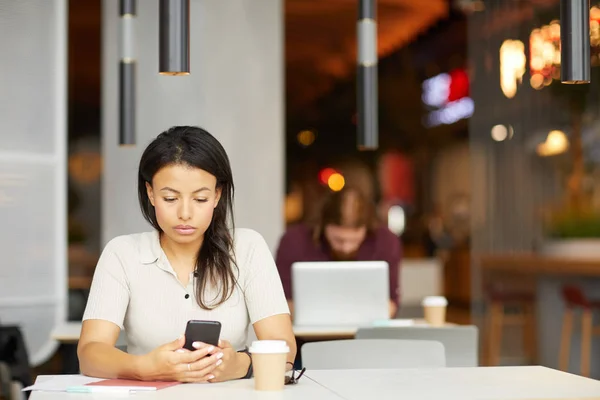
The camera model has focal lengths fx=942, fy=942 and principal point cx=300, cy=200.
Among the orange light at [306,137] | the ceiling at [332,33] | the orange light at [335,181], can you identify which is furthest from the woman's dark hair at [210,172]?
the orange light at [335,181]

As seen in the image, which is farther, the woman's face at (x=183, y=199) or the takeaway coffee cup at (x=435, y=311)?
the takeaway coffee cup at (x=435, y=311)

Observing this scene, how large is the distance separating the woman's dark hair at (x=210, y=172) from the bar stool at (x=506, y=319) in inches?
245

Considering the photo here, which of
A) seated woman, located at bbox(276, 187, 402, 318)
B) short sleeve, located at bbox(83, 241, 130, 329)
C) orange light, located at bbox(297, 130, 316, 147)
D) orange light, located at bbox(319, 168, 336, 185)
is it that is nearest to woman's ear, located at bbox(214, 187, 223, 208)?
short sleeve, located at bbox(83, 241, 130, 329)

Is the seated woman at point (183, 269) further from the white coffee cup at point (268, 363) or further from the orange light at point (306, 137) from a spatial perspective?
the orange light at point (306, 137)

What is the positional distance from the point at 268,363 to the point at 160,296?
21.7 inches

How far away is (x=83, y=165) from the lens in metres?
18.8

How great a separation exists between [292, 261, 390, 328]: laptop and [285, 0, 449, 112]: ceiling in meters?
5.61

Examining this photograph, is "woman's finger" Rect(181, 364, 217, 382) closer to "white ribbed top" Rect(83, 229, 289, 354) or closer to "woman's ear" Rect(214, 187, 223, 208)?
"white ribbed top" Rect(83, 229, 289, 354)

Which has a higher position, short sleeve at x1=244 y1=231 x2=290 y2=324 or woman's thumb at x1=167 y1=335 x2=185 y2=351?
short sleeve at x1=244 y1=231 x2=290 y2=324

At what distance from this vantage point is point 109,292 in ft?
8.21

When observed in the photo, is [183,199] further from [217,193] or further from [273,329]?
[273,329]

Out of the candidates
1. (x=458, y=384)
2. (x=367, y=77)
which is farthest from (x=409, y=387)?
(x=367, y=77)

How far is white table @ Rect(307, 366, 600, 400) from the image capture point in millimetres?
2062

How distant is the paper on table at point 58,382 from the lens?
2.15m
